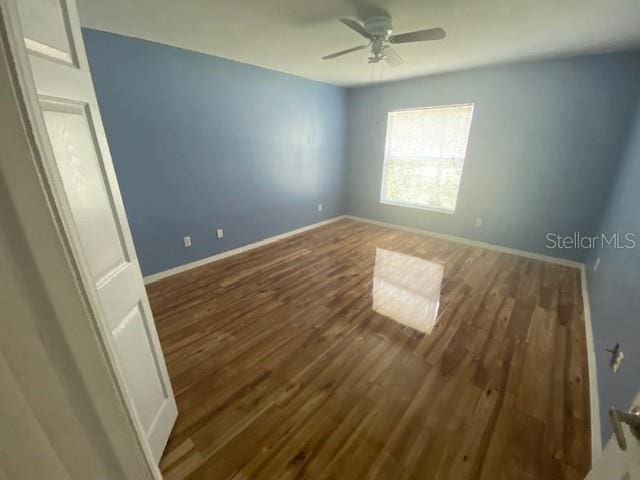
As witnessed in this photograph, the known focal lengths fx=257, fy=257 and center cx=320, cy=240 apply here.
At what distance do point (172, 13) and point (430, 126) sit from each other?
11.5 ft

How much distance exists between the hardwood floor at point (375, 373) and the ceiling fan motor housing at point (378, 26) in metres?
2.24

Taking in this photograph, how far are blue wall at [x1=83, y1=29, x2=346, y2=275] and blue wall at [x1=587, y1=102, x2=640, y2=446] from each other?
3561mm

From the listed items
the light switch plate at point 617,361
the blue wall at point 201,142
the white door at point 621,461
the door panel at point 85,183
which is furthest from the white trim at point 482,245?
the door panel at point 85,183

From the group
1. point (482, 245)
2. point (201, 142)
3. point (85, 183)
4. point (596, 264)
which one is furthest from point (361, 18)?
point (482, 245)

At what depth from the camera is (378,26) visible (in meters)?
1.98

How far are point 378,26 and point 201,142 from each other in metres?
2.12

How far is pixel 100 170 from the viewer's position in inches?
36.0

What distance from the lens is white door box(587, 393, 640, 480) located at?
20.6 inches

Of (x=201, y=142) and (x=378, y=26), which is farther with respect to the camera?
(x=201, y=142)

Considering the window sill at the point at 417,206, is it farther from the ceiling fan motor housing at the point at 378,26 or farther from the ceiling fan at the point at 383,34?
the ceiling fan motor housing at the point at 378,26

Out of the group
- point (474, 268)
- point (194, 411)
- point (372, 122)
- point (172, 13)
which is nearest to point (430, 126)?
point (372, 122)

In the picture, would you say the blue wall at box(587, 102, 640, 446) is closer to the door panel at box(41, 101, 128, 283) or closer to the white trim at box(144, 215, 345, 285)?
the door panel at box(41, 101, 128, 283)

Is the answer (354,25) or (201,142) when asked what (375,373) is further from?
(201,142)

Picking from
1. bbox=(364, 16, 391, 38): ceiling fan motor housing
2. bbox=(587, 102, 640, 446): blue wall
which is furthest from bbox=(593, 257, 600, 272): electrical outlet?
bbox=(364, 16, 391, 38): ceiling fan motor housing
